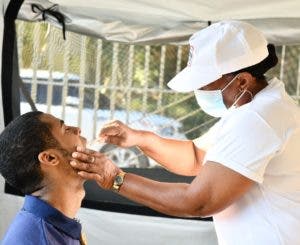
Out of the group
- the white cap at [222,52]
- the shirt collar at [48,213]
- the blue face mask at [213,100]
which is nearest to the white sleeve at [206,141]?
the blue face mask at [213,100]

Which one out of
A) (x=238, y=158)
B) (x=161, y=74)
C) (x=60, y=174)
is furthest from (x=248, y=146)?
(x=161, y=74)

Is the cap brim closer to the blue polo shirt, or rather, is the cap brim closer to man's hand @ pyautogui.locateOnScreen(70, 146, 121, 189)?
man's hand @ pyautogui.locateOnScreen(70, 146, 121, 189)

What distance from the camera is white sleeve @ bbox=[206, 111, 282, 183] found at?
144cm

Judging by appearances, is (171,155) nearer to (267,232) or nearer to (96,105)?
(267,232)

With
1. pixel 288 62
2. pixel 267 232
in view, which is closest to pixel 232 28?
pixel 267 232

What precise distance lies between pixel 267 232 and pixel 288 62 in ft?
5.03

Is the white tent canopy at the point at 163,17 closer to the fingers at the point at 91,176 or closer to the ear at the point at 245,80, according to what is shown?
the ear at the point at 245,80

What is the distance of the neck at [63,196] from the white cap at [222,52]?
453mm

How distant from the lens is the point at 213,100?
Result: 165 cm

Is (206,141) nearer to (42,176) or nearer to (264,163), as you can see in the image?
(264,163)

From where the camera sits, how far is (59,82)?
299 cm

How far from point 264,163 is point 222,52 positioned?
0.33 m

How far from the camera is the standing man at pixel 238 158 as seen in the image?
1.45 metres

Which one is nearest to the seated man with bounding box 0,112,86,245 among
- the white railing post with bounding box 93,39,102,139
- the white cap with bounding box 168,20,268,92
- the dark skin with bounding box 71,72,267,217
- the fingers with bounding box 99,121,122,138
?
the dark skin with bounding box 71,72,267,217
